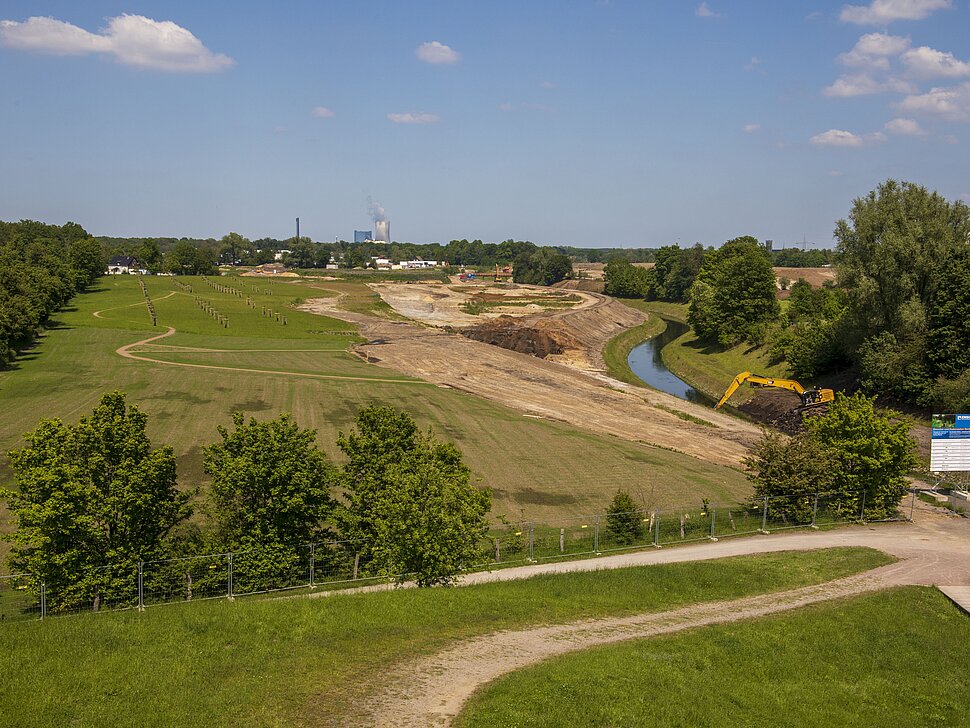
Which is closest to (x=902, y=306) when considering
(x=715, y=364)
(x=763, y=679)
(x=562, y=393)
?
(x=562, y=393)

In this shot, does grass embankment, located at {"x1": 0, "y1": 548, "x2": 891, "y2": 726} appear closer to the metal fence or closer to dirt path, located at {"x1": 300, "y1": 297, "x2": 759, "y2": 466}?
the metal fence

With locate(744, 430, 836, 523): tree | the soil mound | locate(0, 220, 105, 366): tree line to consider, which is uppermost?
locate(0, 220, 105, 366): tree line

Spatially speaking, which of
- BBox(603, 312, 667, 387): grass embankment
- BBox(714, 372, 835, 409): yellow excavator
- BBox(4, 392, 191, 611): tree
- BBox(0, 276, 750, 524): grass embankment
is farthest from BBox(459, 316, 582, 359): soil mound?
BBox(4, 392, 191, 611): tree

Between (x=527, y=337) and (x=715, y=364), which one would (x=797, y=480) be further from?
(x=527, y=337)

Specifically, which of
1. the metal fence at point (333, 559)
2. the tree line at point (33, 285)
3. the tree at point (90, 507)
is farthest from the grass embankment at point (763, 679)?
the tree line at point (33, 285)

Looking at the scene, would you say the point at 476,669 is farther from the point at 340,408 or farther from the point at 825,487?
the point at 340,408
